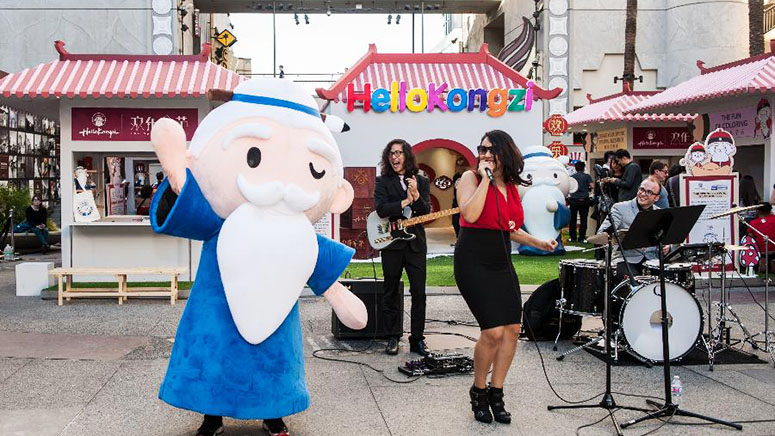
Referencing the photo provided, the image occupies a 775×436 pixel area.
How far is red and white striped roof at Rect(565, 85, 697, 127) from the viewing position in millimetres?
19203

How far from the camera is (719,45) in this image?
28969mm

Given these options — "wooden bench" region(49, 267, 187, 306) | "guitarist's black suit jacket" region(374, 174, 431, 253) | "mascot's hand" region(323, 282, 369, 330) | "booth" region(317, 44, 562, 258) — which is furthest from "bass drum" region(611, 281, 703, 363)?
"booth" region(317, 44, 562, 258)

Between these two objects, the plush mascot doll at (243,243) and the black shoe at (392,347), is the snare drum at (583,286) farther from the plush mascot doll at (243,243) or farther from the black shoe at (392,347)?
the plush mascot doll at (243,243)

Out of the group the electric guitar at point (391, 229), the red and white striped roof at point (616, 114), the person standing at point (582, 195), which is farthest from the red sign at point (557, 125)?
the electric guitar at point (391, 229)

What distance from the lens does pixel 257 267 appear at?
4684mm

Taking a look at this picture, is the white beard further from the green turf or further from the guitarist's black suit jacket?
the green turf

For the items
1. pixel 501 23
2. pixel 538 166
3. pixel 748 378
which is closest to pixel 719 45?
pixel 501 23

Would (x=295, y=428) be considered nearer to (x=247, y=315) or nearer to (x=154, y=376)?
(x=247, y=315)

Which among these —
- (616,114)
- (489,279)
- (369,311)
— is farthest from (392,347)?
(616,114)

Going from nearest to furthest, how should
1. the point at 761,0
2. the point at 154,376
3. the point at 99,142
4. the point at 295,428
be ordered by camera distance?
1. the point at 295,428
2. the point at 154,376
3. the point at 99,142
4. the point at 761,0

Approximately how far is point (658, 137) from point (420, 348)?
1425cm

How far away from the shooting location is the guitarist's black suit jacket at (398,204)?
290 inches

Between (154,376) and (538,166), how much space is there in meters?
10.6

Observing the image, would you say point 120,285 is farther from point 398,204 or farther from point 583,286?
point 583,286
